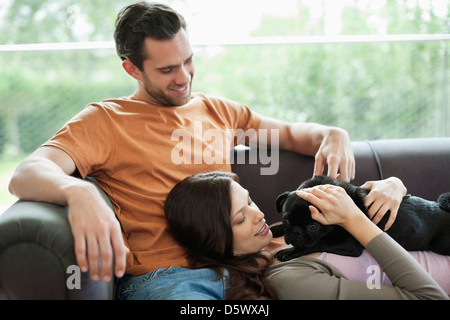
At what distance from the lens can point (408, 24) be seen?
10.0ft

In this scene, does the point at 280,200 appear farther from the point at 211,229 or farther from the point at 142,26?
the point at 142,26

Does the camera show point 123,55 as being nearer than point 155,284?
No

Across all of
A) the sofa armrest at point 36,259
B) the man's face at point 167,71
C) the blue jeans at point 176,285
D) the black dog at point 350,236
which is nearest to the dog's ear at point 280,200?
the black dog at point 350,236

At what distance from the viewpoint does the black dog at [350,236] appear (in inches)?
51.3

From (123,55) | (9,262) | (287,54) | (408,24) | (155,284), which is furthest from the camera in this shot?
(408,24)

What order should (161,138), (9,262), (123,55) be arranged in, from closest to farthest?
1. (9,262)
2. (161,138)
3. (123,55)

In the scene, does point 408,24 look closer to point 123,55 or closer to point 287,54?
point 287,54

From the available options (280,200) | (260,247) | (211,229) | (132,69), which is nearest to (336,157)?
(280,200)

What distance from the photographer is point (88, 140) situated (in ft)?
4.68

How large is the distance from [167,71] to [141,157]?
35 centimetres

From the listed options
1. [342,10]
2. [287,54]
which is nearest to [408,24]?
[342,10]

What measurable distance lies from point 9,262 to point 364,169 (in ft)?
4.39

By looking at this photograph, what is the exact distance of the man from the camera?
1.18 m
